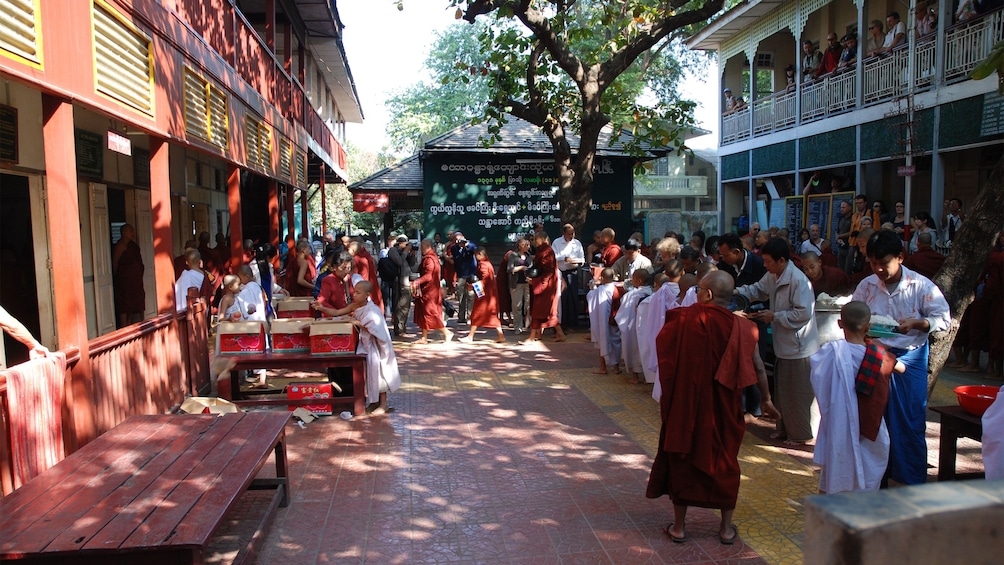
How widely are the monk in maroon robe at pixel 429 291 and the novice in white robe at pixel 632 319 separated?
12.2 ft

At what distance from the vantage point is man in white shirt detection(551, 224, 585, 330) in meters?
12.7

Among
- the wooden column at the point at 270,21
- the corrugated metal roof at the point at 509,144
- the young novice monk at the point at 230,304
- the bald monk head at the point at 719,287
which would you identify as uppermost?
the wooden column at the point at 270,21

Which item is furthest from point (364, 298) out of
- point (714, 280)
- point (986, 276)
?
point (986, 276)

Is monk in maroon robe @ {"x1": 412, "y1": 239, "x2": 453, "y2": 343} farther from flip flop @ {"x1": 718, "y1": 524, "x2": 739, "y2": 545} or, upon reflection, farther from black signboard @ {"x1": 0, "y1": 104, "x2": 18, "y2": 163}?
flip flop @ {"x1": 718, "y1": 524, "x2": 739, "y2": 545}

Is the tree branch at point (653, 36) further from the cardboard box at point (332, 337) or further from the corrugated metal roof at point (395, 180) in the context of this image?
the corrugated metal roof at point (395, 180)

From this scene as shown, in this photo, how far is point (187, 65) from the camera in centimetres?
778

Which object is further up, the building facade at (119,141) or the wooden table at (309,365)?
A: the building facade at (119,141)

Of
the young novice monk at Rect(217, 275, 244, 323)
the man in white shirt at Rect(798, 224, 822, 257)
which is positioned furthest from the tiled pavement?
the man in white shirt at Rect(798, 224, 822, 257)

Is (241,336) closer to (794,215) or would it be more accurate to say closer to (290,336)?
(290,336)

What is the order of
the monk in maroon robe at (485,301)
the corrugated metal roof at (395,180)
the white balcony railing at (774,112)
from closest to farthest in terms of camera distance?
1. the monk in maroon robe at (485,301)
2. the white balcony railing at (774,112)
3. the corrugated metal roof at (395,180)

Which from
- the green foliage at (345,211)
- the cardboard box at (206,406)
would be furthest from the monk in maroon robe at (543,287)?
the green foliage at (345,211)

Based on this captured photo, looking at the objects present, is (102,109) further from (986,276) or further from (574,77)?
(986,276)

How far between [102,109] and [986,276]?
9.87 metres

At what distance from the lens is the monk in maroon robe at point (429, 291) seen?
1172 centimetres
